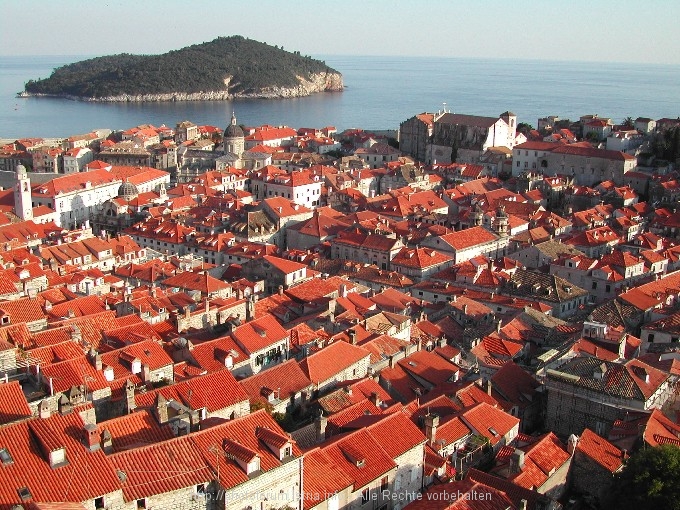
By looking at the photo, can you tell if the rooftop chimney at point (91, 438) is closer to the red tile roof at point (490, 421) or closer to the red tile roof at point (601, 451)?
the red tile roof at point (490, 421)

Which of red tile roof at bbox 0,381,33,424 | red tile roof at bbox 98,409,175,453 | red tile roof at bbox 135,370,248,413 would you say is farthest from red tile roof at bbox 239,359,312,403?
red tile roof at bbox 0,381,33,424

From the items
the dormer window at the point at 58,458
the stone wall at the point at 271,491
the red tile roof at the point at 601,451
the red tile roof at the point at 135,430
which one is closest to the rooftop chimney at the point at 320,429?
the stone wall at the point at 271,491

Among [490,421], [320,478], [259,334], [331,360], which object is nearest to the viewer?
[320,478]

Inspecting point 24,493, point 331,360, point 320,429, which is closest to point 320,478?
point 320,429

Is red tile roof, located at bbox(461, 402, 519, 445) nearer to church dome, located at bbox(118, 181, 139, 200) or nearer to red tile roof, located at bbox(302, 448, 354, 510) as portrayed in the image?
red tile roof, located at bbox(302, 448, 354, 510)

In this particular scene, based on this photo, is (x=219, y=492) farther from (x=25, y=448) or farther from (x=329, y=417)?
(x=329, y=417)

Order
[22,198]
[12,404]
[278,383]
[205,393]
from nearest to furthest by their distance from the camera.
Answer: [12,404] < [205,393] < [278,383] < [22,198]

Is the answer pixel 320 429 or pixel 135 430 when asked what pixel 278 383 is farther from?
pixel 135 430

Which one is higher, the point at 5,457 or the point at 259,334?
the point at 5,457
